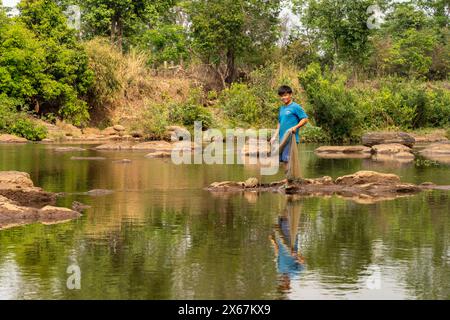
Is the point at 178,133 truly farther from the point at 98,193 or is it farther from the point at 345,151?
the point at 98,193

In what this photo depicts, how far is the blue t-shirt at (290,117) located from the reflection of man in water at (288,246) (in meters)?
2.24

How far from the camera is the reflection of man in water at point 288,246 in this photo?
330 inches

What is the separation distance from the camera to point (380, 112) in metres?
40.9

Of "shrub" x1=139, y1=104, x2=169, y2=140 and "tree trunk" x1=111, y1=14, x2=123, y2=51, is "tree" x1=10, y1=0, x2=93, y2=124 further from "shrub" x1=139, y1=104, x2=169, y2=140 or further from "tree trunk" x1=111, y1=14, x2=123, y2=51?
"tree trunk" x1=111, y1=14, x2=123, y2=51

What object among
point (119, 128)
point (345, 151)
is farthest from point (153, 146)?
point (119, 128)

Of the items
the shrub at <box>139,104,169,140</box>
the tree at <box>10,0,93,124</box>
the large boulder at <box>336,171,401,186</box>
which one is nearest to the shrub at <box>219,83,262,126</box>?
the shrub at <box>139,104,169,140</box>

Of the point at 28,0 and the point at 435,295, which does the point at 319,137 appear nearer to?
the point at 28,0

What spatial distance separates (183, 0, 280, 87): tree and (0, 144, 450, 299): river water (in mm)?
33605

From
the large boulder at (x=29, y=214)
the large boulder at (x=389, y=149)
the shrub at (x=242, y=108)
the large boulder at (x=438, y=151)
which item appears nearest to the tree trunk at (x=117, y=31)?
the shrub at (x=242, y=108)

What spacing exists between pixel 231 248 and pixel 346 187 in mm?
6882

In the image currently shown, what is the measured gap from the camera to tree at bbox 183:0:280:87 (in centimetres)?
4944

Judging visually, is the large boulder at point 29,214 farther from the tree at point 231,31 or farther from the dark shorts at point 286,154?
the tree at point 231,31

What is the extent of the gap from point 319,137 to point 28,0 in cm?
1761
